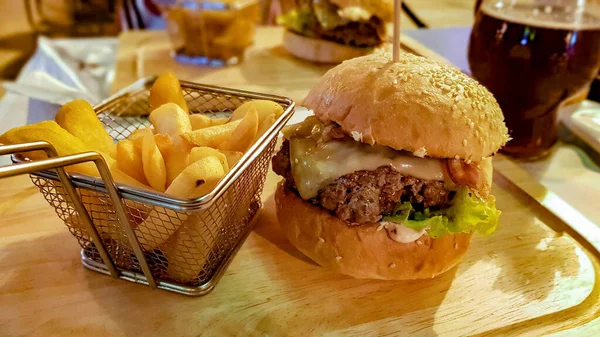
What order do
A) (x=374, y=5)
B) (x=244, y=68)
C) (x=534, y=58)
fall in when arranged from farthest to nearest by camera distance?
1. (x=244, y=68)
2. (x=374, y=5)
3. (x=534, y=58)

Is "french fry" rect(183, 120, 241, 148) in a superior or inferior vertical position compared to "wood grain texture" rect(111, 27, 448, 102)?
superior

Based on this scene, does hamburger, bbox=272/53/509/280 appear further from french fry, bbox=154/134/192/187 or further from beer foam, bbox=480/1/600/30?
beer foam, bbox=480/1/600/30

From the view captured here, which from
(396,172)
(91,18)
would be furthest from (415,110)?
(91,18)

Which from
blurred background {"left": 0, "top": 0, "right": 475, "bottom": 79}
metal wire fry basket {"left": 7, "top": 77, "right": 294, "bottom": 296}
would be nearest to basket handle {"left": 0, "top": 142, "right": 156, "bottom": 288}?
metal wire fry basket {"left": 7, "top": 77, "right": 294, "bottom": 296}

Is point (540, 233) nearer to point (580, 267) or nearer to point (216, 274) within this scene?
point (580, 267)

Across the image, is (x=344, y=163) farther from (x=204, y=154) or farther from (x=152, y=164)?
(x=152, y=164)

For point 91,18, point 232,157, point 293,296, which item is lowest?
point 91,18

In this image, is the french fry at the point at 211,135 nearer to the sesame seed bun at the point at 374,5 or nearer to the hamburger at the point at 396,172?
the hamburger at the point at 396,172
